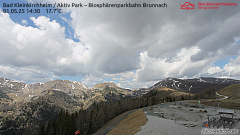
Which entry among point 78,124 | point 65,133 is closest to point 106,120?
point 78,124

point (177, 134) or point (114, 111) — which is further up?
point (177, 134)

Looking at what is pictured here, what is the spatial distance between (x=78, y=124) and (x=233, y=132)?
280 ft

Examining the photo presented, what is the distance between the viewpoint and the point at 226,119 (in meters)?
30.9

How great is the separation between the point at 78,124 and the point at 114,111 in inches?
1485

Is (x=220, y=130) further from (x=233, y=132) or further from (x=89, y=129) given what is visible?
(x=89, y=129)

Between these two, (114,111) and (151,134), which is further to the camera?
(114,111)

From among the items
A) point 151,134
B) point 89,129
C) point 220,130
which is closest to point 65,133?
point 89,129

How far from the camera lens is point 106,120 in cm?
10206

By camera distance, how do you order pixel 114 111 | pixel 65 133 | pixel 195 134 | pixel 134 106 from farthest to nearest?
1. pixel 134 106
2. pixel 114 111
3. pixel 65 133
4. pixel 195 134

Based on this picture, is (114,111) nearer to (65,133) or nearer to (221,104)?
(65,133)

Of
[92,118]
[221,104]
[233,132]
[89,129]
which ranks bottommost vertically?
[89,129]

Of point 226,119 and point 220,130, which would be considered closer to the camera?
point 220,130

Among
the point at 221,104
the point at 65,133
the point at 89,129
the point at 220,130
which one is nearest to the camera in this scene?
the point at 220,130

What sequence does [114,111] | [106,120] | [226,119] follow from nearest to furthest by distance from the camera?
[226,119], [106,120], [114,111]
